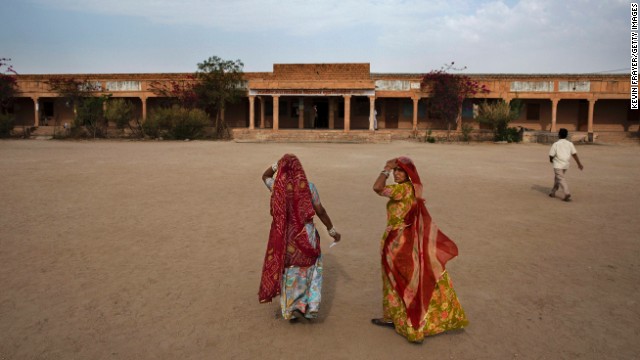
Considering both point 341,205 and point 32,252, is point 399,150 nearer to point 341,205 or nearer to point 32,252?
point 341,205

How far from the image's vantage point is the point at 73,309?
3.89 meters

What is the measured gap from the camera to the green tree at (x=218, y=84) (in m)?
27.4

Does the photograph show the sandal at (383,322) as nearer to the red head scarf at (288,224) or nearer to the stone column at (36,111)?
the red head scarf at (288,224)

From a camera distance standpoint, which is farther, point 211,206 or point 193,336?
point 211,206

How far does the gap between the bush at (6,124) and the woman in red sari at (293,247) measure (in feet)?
94.6

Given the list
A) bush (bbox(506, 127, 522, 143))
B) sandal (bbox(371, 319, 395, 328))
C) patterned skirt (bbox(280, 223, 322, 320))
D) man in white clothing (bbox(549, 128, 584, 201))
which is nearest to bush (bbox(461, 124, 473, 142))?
bush (bbox(506, 127, 522, 143))

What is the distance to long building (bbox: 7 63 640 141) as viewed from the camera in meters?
26.5

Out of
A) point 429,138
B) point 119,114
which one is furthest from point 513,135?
point 119,114

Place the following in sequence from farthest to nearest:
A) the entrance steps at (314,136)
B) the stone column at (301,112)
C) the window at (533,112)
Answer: the window at (533,112) → the stone column at (301,112) → the entrance steps at (314,136)

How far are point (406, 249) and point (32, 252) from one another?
4.34m

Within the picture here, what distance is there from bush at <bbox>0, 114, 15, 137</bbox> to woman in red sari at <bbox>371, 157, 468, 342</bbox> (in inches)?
1157

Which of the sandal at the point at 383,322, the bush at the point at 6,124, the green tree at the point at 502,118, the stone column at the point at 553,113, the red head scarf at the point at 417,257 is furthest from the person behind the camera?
the stone column at the point at 553,113

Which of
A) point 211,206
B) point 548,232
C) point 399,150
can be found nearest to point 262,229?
point 211,206

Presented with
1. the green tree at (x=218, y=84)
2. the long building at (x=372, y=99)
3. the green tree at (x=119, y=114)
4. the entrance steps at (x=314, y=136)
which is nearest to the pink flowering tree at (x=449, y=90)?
the long building at (x=372, y=99)
